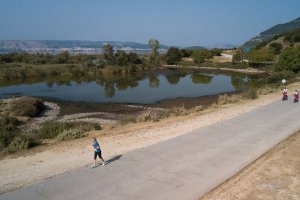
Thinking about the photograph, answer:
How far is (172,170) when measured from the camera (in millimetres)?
13062

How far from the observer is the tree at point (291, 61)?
63.8m

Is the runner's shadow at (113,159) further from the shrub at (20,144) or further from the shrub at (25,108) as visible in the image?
the shrub at (25,108)

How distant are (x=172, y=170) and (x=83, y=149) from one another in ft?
16.1

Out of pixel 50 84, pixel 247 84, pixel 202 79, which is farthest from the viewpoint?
pixel 202 79

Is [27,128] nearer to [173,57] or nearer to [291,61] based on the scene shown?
[291,61]

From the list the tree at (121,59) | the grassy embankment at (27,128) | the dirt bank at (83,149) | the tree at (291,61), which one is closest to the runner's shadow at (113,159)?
the dirt bank at (83,149)

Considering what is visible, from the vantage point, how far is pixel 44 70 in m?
76.9

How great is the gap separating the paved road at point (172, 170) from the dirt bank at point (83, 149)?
814 millimetres

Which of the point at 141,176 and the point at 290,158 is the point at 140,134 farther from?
the point at 290,158

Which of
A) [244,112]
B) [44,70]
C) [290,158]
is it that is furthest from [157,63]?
[290,158]

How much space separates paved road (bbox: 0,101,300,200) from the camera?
11.1 metres

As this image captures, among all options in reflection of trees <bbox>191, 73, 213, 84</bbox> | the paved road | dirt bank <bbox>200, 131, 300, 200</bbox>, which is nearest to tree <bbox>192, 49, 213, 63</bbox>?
reflection of trees <bbox>191, 73, 213, 84</bbox>

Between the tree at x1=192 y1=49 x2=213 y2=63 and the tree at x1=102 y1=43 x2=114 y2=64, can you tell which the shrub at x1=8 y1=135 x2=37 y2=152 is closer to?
the tree at x1=102 y1=43 x2=114 y2=64

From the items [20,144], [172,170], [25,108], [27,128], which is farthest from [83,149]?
[25,108]
